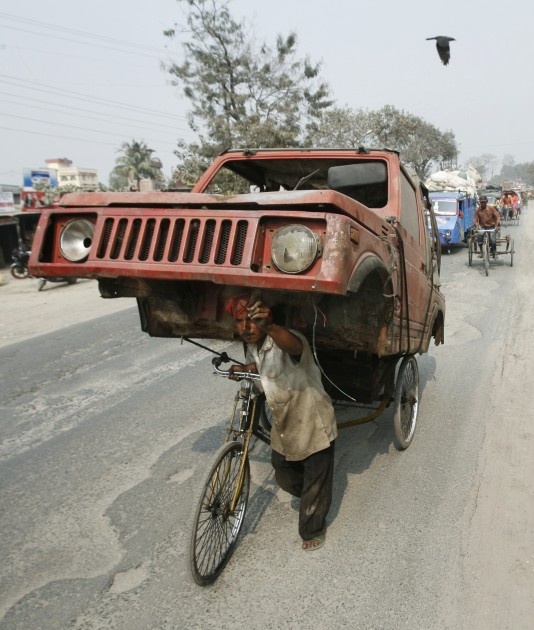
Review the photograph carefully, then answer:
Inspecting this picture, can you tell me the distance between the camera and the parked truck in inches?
75.5

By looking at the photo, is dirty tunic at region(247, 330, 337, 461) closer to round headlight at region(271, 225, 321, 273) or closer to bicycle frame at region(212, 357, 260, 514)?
bicycle frame at region(212, 357, 260, 514)

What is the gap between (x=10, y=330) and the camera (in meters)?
8.66

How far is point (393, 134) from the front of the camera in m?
41.1

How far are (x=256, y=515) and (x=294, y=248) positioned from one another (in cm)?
189

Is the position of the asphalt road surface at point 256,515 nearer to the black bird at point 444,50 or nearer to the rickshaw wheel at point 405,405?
the rickshaw wheel at point 405,405

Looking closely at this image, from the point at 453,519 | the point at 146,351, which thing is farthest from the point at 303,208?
the point at 146,351

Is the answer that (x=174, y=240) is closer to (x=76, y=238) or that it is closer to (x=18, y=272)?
(x=76, y=238)

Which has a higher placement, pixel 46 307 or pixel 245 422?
pixel 245 422

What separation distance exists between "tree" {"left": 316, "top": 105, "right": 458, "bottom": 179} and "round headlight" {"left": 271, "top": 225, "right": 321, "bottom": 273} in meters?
28.0

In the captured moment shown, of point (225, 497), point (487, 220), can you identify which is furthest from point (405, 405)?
point (487, 220)

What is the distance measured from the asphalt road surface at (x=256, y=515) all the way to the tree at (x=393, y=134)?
25909 millimetres

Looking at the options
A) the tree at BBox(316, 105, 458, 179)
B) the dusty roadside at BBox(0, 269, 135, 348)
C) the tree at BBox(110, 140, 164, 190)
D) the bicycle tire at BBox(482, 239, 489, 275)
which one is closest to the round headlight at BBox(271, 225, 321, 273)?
the dusty roadside at BBox(0, 269, 135, 348)

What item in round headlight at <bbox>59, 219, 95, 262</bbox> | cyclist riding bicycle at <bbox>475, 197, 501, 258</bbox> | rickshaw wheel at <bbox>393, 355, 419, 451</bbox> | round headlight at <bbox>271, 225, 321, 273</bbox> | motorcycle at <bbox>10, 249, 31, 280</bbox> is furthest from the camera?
motorcycle at <bbox>10, 249, 31, 280</bbox>

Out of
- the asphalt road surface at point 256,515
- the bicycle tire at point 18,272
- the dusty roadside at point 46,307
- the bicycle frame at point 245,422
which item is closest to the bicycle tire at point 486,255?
the asphalt road surface at point 256,515
